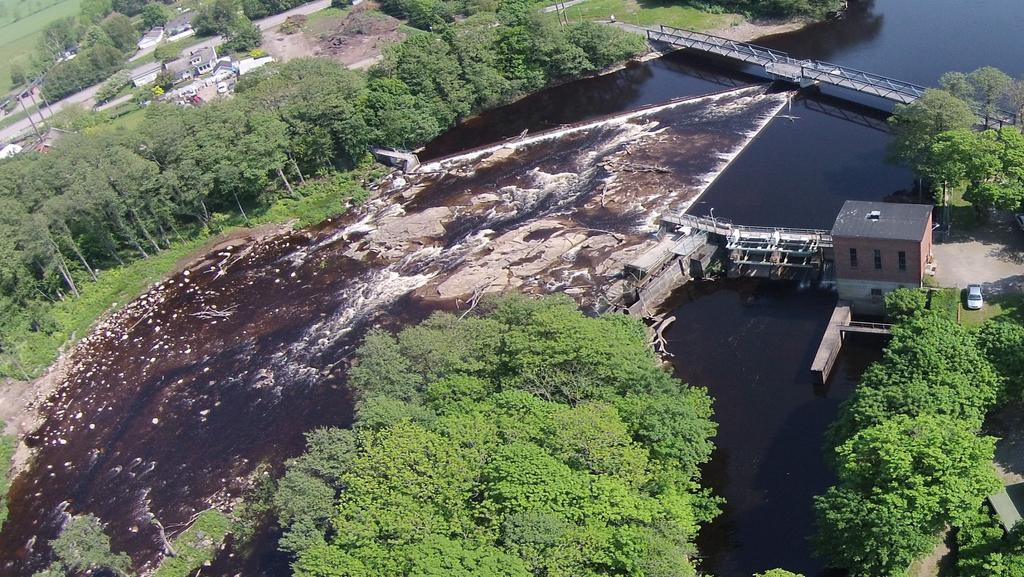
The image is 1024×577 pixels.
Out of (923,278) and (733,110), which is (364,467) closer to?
(923,278)

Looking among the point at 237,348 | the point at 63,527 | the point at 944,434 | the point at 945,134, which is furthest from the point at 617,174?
the point at 63,527

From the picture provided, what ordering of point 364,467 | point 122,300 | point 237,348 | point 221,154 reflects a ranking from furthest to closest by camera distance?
point 221,154 → point 122,300 → point 237,348 → point 364,467

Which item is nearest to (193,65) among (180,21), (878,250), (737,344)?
(180,21)

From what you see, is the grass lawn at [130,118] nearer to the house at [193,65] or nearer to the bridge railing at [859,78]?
the house at [193,65]

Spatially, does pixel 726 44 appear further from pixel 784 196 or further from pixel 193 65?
pixel 193 65

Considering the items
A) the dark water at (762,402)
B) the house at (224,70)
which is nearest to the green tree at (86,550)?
the dark water at (762,402)
